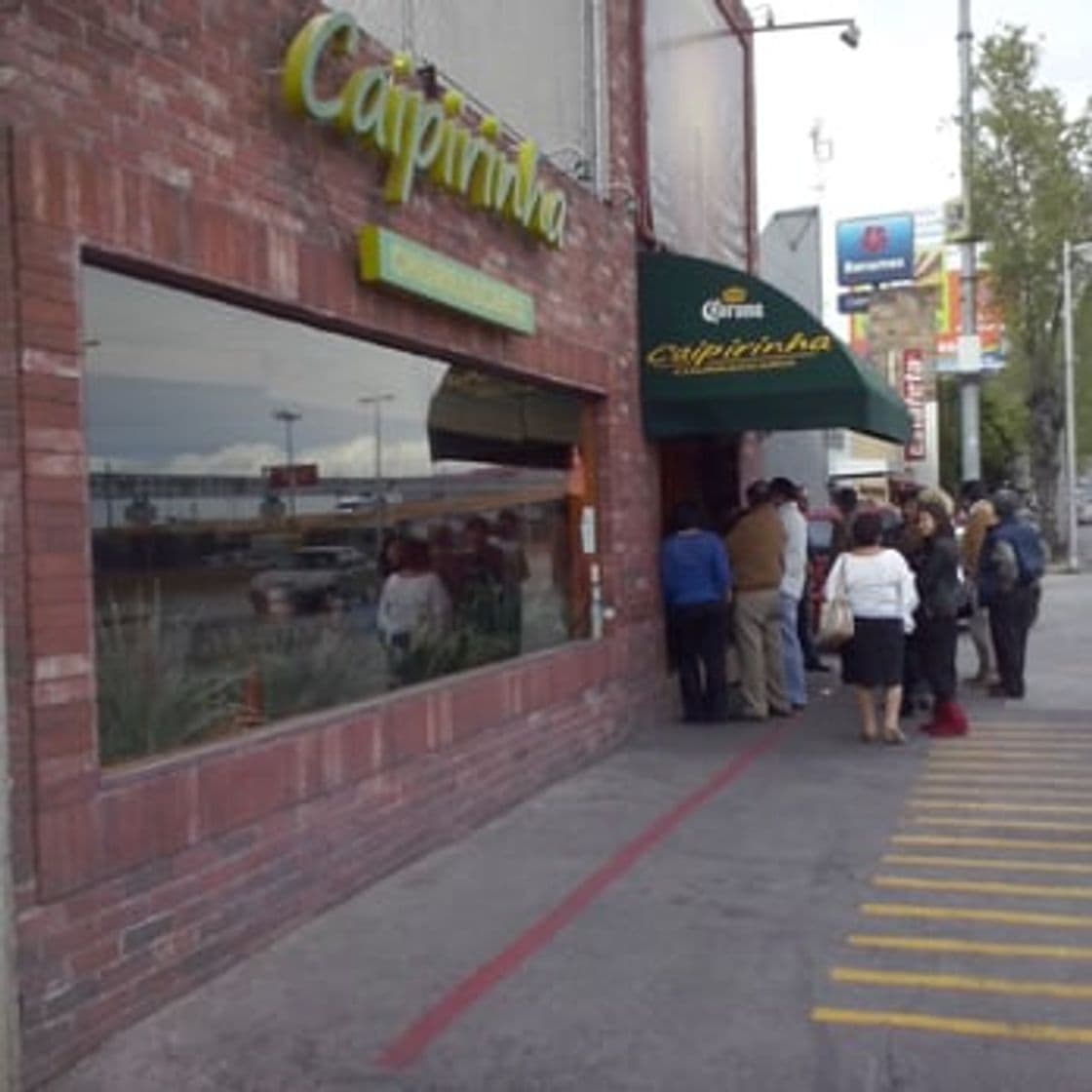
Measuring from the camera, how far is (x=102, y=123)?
463cm

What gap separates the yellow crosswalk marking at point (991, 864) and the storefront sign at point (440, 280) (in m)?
3.19

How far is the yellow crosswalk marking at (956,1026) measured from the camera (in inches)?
175

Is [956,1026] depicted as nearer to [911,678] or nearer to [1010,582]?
[911,678]

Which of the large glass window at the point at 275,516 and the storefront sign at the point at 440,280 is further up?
the storefront sign at the point at 440,280

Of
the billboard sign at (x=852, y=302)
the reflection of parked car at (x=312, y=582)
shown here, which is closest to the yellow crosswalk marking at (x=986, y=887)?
the reflection of parked car at (x=312, y=582)

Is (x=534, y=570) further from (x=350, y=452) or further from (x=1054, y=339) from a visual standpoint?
(x=1054, y=339)

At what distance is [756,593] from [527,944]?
5816 millimetres

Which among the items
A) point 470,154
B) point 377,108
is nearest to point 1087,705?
point 470,154

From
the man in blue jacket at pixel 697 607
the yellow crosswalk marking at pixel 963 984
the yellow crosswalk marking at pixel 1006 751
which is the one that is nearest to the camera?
the yellow crosswalk marking at pixel 963 984

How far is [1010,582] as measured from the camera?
11.5m

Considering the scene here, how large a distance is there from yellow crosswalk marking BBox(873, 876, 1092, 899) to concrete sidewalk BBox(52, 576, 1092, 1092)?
15 cm

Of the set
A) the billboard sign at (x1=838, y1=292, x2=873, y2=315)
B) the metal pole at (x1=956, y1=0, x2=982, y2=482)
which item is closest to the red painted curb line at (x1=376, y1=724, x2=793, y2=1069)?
the metal pole at (x1=956, y1=0, x2=982, y2=482)

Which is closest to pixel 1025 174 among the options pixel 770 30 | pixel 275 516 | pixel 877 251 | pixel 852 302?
pixel 770 30

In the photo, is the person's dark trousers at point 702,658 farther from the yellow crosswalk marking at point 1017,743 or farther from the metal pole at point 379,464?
the metal pole at point 379,464
